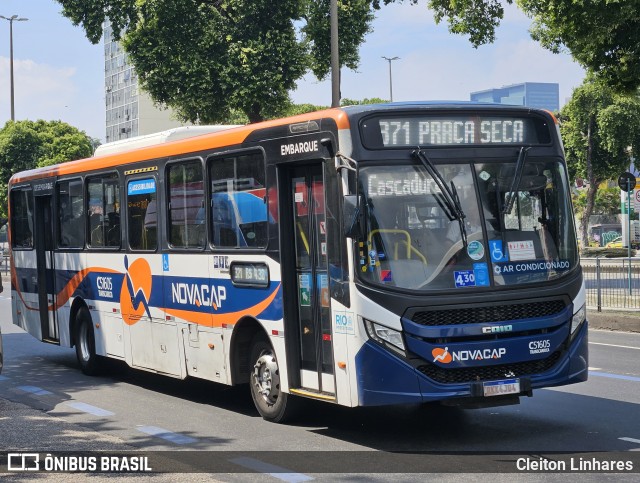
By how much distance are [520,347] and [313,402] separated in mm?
3150

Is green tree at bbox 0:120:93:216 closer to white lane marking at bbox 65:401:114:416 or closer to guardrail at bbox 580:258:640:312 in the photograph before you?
guardrail at bbox 580:258:640:312

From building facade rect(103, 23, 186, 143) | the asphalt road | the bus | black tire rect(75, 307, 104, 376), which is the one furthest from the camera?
building facade rect(103, 23, 186, 143)

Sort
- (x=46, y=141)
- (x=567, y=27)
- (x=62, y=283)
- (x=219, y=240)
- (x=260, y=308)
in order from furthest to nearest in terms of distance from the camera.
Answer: (x=46, y=141) → (x=567, y=27) → (x=62, y=283) → (x=219, y=240) → (x=260, y=308)

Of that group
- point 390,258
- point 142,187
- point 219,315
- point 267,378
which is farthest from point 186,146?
point 390,258

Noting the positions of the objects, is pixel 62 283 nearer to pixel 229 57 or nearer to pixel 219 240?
pixel 219 240

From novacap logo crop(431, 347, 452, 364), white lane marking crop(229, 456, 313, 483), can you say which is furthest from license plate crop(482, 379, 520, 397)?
white lane marking crop(229, 456, 313, 483)

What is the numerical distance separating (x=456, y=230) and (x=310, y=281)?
158 cm

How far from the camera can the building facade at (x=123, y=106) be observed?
505ft

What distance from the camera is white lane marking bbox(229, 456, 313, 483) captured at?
8.07 m

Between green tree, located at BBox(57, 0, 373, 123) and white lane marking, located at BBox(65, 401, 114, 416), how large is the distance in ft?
78.7

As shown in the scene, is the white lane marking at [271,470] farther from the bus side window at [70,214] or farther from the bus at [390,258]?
the bus side window at [70,214]

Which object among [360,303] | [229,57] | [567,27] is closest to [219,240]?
Result: [360,303]

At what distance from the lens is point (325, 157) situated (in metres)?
9.60

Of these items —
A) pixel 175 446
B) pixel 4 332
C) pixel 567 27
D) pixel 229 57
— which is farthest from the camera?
pixel 229 57
